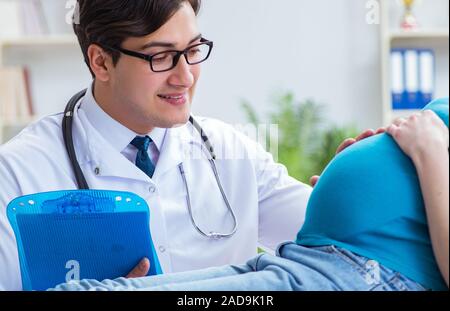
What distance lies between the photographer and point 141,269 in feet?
3.24

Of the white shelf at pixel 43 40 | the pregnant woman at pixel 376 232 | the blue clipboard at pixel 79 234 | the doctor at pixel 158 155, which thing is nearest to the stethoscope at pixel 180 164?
the doctor at pixel 158 155

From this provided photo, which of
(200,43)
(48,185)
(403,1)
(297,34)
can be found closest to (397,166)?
(200,43)

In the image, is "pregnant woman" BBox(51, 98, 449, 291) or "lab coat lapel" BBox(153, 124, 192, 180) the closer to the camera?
"pregnant woman" BBox(51, 98, 449, 291)

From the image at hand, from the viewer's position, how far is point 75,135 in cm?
134

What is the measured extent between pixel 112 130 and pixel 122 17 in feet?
0.66

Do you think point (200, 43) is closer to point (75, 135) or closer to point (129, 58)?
point (129, 58)

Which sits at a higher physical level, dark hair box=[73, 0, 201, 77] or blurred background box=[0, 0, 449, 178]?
dark hair box=[73, 0, 201, 77]

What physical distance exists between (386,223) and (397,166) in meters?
0.06

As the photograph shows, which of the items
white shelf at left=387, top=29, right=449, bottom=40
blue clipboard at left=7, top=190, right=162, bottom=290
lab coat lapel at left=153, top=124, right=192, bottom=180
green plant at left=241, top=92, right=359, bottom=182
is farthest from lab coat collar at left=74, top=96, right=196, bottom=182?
A: white shelf at left=387, top=29, right=449, bottom=40

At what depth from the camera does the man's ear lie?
4.29ft

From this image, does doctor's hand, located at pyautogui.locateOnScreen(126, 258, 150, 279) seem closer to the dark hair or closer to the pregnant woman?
the pregnant woman

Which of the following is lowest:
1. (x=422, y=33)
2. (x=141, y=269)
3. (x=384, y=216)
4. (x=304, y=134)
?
(x=304, y=134)

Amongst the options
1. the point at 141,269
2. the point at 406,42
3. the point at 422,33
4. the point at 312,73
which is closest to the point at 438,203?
the point at 141,269

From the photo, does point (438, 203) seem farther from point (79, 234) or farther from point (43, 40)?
point (43, 40)
